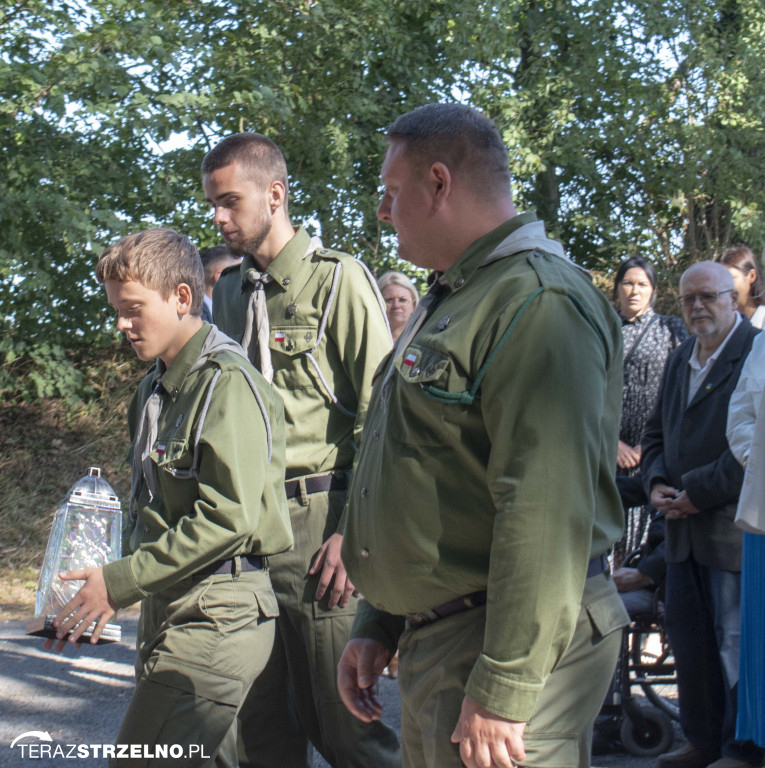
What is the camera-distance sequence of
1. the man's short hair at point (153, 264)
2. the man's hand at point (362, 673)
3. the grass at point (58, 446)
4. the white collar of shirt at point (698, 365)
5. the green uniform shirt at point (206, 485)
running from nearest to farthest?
the man's hand at point (362, 673) < the green uniform shirt at point (206, 485) < the man's short hair at point (153, 264) < the white collar of shirt at point (698, 365) < the grass at point (58, 446)

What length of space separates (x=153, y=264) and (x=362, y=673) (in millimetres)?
1330

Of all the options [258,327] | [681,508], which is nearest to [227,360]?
[258,327]

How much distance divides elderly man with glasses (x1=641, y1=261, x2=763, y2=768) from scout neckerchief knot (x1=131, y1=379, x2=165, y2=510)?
271 centimetres

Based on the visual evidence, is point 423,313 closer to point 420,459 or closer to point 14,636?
point 420,459

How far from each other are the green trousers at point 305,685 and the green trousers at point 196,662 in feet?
1.23

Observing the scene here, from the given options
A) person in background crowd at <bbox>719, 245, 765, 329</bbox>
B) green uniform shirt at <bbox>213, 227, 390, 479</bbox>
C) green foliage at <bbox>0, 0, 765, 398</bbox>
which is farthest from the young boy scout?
green foliage at <bbox>0, 0, 765, 398</bbox>

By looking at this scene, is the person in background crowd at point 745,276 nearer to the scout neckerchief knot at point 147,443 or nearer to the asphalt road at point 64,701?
the asphalt road at point 64,701

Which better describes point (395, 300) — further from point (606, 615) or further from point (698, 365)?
point (606, 615)

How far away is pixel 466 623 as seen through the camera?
2.00m

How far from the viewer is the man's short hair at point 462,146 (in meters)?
2.15

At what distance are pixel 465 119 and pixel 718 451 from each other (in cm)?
305

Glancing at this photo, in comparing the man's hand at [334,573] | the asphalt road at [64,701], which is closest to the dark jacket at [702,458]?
the asphalt road at [64,701]

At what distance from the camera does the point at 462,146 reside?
2148 mm

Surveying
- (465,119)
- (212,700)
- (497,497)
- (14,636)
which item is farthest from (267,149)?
(14,636)
